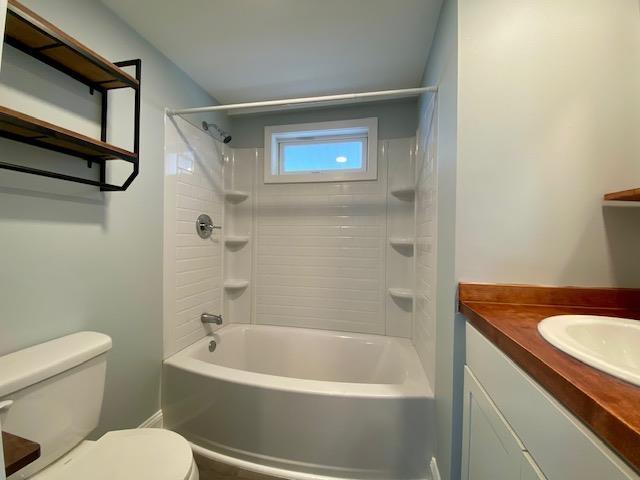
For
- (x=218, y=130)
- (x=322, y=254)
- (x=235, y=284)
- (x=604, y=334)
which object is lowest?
(x=235, y=284)

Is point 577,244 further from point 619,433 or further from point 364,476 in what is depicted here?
point 364,476

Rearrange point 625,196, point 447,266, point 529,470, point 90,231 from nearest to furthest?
point 529,470 < point 625,196 < point 447,266 < point 90,231

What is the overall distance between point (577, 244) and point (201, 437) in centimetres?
205

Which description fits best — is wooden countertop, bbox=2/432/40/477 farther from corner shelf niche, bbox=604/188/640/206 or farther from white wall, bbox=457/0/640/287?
corner shelf niche, bbox=604/188/640/206

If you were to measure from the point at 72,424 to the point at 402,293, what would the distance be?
73.3 inches

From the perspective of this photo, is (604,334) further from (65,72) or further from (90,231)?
(65,72)

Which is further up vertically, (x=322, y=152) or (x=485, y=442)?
(x=322, y=152)

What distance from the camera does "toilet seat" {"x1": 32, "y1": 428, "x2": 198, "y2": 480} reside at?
0.89 metres

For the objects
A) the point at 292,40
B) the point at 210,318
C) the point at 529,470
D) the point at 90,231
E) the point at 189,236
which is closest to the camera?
the point at 529,470

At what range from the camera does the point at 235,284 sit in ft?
7.59

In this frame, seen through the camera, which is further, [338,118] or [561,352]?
[338,118]

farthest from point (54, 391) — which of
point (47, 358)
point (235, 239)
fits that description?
point (235, 239)

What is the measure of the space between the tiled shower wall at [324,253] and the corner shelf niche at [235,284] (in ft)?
0.24

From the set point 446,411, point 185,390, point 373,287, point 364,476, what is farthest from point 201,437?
point 373,287
